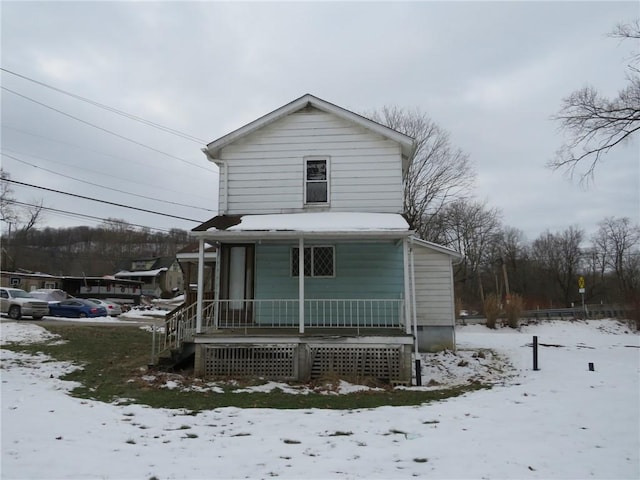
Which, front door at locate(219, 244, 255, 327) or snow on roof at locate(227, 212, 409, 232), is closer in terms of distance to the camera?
snow on roof at locate(227, 212, 409, 232)

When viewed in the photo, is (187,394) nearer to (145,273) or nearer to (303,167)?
(303,167)

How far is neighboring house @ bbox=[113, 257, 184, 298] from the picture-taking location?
61688 millimetres

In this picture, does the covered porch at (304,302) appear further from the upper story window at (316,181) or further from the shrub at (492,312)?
the shrub at (492,312)

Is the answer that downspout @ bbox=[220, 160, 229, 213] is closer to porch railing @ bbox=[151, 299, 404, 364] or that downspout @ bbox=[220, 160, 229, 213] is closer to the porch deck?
porch railing @ bbox=[151, 299, 404, 364]

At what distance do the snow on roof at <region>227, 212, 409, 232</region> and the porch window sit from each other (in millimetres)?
1036

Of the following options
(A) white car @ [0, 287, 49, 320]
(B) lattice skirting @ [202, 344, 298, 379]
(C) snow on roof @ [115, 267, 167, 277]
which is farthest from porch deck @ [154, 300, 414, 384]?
(C) snow on roof @ [115, 267, 167, 277]

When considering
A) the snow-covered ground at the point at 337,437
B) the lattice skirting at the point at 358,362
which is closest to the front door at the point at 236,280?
the lattice skirting at the point at 358,362

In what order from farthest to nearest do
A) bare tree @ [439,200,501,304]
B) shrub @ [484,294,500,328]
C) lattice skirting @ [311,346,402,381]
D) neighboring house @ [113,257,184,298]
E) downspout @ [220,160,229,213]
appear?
neighboring house @ [113,257,184,298] < bare tree @ [439,200,501,304] < shrub @ [484,294,500,328] < downspout @ [220,160,229,213] < lattice skirting @ [311,346,402,381]

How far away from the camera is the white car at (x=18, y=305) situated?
23.3 m

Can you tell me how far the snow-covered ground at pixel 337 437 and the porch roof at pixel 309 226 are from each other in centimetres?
358

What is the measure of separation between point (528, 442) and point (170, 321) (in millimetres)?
8867

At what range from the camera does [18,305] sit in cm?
2336

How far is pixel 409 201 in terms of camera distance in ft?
96.6

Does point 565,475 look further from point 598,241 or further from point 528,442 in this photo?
point 598,241
